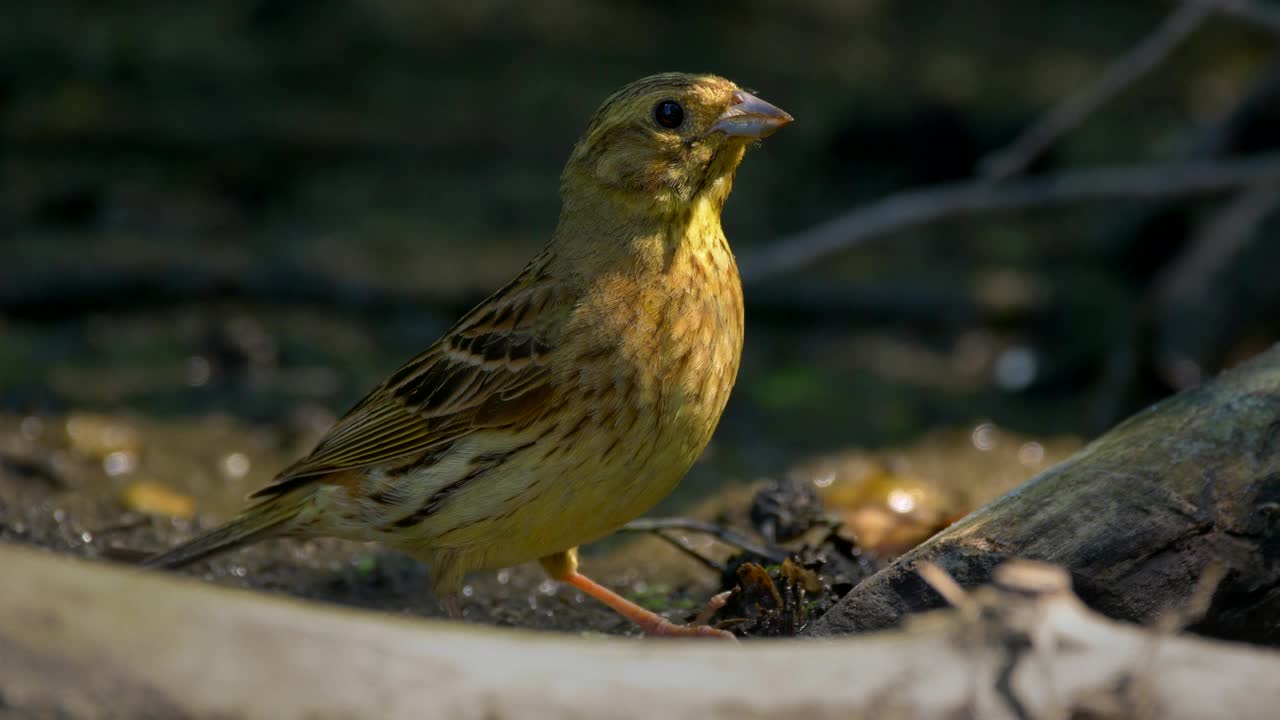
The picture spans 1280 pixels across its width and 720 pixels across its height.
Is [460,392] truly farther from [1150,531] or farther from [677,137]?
[1150,531]

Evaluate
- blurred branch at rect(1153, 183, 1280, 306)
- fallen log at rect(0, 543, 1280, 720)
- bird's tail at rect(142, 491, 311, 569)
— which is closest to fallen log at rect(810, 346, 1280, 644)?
fallen log at rect(0, 543, 1280, 720)

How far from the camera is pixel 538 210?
9203 millimetres

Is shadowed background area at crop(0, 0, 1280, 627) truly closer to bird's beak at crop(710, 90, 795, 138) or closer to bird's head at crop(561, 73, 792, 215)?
bird's head at crop(561, 73, 792, 215)

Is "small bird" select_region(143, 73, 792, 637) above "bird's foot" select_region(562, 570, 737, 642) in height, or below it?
above

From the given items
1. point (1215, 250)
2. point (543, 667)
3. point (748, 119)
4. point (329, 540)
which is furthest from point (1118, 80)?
point (543, 667)

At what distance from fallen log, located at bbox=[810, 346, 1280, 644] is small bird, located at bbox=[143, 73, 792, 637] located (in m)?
0.69

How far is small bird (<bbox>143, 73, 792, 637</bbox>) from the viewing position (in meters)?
3.93

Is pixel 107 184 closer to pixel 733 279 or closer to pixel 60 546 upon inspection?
pixel 60 546

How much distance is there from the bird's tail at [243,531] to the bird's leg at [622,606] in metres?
0.75

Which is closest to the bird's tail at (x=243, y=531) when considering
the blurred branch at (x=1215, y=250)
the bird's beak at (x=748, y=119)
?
the bird's beak at (x=748, y=119)

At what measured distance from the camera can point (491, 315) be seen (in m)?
4.46

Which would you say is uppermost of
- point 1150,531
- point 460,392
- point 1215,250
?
point 1215,250

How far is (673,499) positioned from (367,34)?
199 inches

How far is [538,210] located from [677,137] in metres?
5.06
